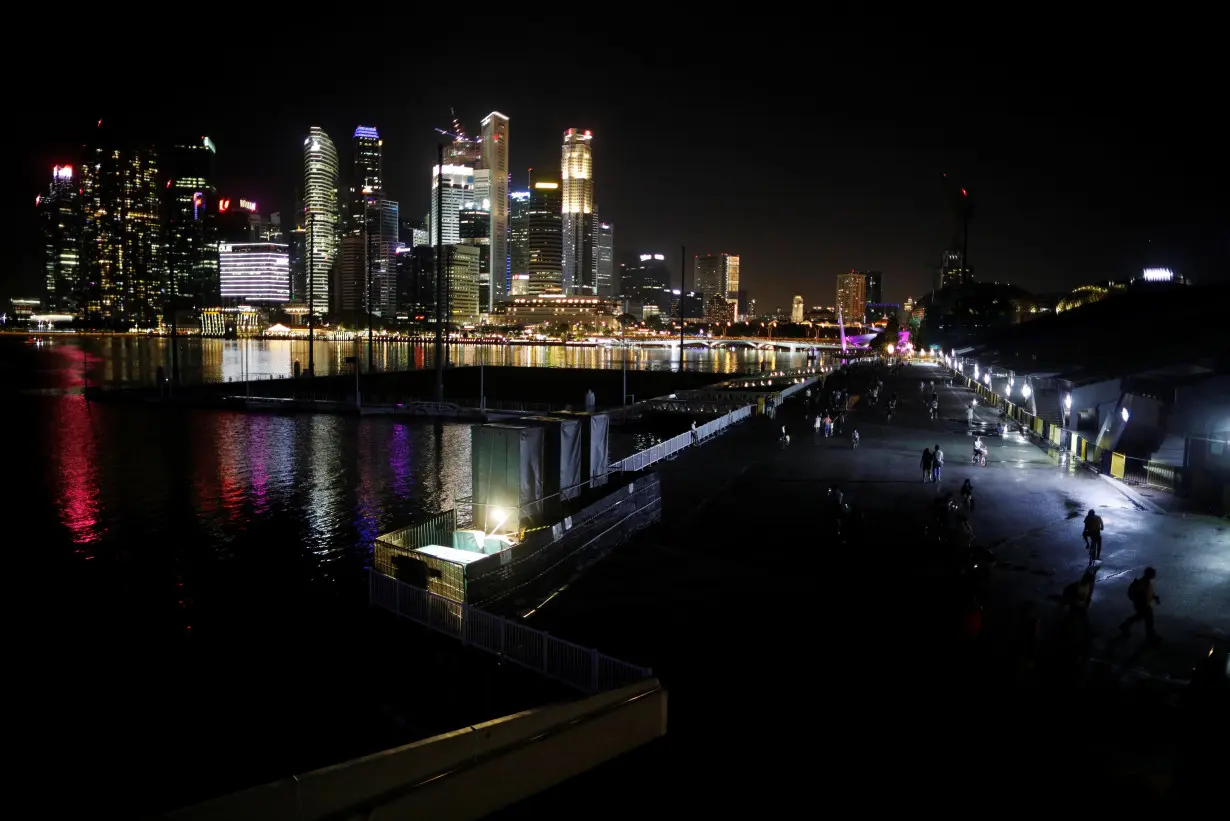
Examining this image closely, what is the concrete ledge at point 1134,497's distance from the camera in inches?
637

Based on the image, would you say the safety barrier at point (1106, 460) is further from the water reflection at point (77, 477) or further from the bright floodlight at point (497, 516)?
the water reflection at point (77, 477)

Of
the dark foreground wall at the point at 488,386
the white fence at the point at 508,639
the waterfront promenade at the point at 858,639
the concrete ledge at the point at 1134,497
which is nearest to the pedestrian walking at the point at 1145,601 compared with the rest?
the waterfront promenade at the point at 858,639

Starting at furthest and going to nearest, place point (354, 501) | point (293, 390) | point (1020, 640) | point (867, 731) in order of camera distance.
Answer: point (293, 390) < point (354, 501) < point (1020, 640) < point (867, 731)

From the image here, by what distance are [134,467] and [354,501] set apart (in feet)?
28.8

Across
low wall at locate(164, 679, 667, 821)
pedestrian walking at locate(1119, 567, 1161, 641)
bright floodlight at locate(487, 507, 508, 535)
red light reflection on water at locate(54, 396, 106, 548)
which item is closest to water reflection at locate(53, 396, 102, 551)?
red light reflection on water at locate(54, 396, 106, 548)

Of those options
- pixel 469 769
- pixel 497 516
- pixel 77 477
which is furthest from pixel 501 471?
pixel 77 477

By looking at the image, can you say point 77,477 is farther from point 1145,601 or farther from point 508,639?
point 1145,601

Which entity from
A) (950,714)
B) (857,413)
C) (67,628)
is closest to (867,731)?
(950,714)

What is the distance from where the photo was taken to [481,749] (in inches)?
217

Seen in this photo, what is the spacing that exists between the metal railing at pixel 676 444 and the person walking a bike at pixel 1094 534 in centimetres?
922

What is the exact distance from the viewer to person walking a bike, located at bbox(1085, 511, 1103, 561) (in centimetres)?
1182

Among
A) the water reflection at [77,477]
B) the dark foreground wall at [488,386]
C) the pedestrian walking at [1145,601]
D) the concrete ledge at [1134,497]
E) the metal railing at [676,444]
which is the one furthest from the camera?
the dark foreground wall at [488,386]

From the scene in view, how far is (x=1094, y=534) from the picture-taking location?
1185cm

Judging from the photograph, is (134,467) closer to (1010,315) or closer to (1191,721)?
(1191,721)
